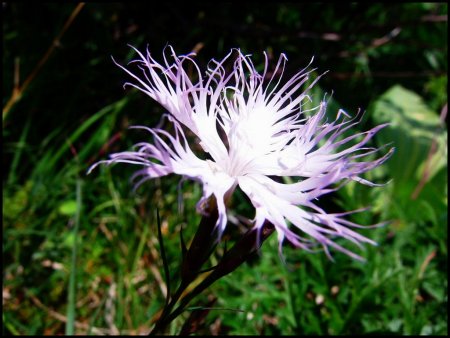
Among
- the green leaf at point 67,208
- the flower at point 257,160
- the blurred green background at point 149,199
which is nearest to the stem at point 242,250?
the flower at point 257,160

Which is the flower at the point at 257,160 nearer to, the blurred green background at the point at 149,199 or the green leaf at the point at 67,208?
the blurred green background at the point at 149,199

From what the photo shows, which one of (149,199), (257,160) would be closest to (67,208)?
(149,199)

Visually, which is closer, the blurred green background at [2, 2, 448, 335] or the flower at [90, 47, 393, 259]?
the flower at [90, 47, 393, 259]

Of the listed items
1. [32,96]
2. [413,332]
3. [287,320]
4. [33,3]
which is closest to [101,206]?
[32,96]

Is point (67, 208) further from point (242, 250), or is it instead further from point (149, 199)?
point (242, 250)

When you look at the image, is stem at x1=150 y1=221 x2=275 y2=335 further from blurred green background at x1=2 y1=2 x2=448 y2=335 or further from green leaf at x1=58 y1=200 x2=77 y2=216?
green leaf at x1=58 y1=200 x2=77 y2=216

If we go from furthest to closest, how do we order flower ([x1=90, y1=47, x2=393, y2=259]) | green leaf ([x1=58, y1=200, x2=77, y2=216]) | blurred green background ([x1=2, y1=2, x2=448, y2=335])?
green leaf ([x1=58, y1=200, x2=77, y2=216])
blurred green background ([x1=2, y1=2, x2=448, y2=335])
flower ([x1=90, y1=47, x2=393, y2=259])

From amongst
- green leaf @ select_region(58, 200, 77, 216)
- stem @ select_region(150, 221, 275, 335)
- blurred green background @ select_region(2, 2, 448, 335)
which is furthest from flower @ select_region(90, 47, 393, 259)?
green leaf @ select_region(58, 200, 77, 216)

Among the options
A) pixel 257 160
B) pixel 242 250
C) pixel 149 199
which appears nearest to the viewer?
pixel 242 250
